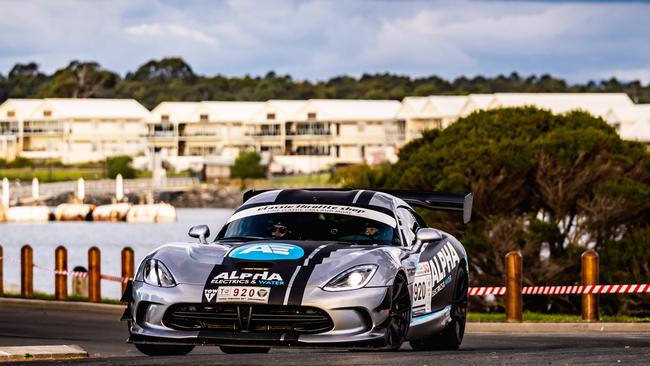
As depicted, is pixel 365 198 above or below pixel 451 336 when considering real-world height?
above

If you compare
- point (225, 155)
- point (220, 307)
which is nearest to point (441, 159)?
point (220, 307)

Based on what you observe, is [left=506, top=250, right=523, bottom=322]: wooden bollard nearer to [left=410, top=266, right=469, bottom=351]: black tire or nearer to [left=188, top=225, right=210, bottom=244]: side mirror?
[left=410, top=266, right=469, bottom=351]: black tire

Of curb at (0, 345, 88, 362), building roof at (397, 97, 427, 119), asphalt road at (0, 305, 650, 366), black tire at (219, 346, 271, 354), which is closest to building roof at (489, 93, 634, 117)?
building roof at (397, 97, 427, 119)

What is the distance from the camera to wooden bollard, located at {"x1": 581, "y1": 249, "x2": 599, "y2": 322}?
21906 mm

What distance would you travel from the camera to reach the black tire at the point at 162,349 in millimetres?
13211

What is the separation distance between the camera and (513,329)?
21.0 m

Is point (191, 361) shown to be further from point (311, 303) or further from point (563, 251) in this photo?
point (563, 251)

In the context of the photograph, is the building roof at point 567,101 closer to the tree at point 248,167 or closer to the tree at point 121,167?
the tree at point 248,167

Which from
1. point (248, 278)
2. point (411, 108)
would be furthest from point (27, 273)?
point (411, 108)

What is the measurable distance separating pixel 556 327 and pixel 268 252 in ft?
28.8

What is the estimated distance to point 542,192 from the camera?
38750 millimetres

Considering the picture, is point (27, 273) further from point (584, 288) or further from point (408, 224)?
point (408, 224)

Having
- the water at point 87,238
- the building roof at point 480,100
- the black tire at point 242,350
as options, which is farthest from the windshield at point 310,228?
the building roof at point 480,100

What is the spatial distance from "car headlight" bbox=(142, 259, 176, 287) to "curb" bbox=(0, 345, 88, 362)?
1.40 meters
